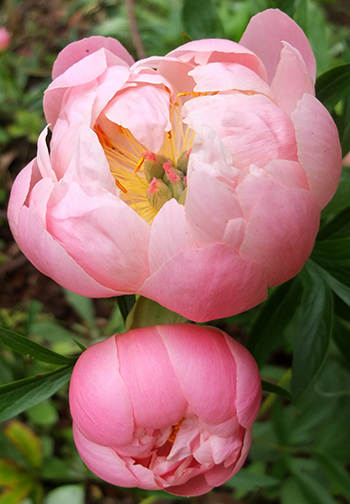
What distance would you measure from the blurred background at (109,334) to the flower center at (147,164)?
0.29 meters

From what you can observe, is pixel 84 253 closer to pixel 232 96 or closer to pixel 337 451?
pixel 232 96

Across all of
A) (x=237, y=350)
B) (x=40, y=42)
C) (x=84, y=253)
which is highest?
(x=84, y=253)

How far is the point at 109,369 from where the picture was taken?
0.48 meters

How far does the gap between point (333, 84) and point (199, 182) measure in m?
0.33

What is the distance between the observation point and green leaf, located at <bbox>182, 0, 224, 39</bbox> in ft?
2.74

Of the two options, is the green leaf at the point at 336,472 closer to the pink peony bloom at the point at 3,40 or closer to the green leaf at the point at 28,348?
the green leaf at the point at 28,348

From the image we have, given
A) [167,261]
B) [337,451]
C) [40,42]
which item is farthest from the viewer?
[40,42]

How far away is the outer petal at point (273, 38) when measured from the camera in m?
0.59

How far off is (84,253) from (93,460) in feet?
0.77

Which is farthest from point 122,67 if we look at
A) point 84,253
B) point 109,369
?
point 109,369

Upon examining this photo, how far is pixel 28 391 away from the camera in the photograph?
23.6 inches

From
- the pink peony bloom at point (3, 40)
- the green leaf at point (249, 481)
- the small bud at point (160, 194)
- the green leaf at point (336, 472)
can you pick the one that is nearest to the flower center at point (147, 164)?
the small bud at point (160, 194)

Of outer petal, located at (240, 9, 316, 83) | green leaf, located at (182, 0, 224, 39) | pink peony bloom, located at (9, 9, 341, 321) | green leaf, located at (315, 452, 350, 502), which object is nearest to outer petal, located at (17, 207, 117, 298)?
pink peony bloom, located at (9, 9, 341, 321)

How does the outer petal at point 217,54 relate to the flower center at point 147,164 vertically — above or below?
above
